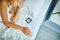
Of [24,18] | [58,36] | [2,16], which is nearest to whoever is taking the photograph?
[2,16]

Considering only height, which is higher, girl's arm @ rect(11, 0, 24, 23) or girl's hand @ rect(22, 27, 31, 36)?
girl's arm @ rect(11, 0, 24, 23)

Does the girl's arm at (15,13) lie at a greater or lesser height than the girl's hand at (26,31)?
greater

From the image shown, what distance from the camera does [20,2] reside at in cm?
125

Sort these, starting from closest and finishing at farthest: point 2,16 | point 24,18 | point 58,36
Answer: point 2,16, point 24,18, point 58,36

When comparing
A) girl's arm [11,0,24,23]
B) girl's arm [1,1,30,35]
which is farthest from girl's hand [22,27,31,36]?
girl's arm [11,0,24,23]

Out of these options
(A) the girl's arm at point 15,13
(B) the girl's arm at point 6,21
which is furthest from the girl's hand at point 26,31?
(A) the girl's arm at point 15,13

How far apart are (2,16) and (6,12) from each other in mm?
48

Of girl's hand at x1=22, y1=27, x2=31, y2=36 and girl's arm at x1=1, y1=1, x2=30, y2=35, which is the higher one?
girl's arm at x1=1, y1=1, x2=30, y2=35

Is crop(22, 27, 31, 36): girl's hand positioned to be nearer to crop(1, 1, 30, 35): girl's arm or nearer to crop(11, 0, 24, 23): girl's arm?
crop(1, 1, 30, 35): girl's arm

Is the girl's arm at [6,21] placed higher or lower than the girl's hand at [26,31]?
higher

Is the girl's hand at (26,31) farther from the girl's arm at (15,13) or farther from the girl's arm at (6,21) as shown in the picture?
the girl's arm at (15,13)

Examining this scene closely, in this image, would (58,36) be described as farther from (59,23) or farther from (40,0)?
(40,0)

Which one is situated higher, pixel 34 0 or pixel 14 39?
pixel 34 0

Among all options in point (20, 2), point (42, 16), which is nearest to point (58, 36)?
point (42, 16)
